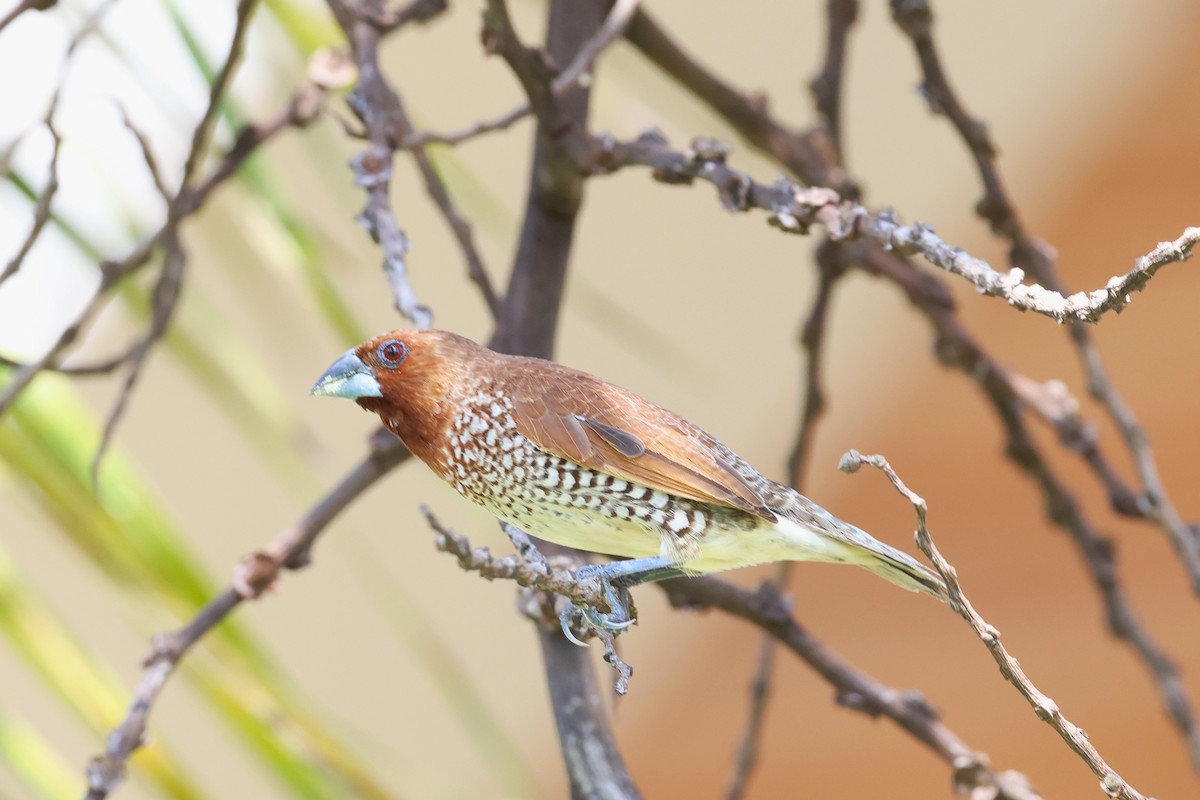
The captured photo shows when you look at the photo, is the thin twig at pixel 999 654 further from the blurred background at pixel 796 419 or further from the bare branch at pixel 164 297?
the blurred background at pixel 796 419

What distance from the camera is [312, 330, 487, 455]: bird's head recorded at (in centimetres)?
85

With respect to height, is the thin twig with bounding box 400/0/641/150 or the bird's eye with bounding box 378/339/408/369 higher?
the thin twig with bounding box 400/0/641/150

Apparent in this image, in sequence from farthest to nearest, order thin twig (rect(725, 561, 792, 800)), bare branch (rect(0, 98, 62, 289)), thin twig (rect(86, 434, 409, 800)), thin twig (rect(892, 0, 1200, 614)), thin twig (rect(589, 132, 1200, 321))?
1. thin twig (rect(725, 561, 792, 800))
2. thin twig (rect(892, 0, 1200, 614))
3. thin twig (rect(86, 434, 409, 800))
4. bare branch (rect(0, 98, 62, 289))
5. thin twig (rect(589, 132, 1200, 321))

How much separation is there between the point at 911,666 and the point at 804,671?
36 centimetres

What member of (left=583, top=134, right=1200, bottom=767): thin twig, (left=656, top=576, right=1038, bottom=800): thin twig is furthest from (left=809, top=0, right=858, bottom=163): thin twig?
(left=656, top=576, right=1038, bottom=800): thin twig

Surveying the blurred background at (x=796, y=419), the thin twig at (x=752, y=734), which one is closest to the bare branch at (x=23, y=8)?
the thin twig at (x=752, y=734)

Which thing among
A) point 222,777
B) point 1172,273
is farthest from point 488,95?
point 222,777

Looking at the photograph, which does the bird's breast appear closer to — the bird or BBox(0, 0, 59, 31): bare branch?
the bird

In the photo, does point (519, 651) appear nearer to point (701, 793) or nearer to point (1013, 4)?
point (701, 793)

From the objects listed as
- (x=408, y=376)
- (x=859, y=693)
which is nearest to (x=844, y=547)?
(x=408, y=376)

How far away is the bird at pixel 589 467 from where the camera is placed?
0.82 m

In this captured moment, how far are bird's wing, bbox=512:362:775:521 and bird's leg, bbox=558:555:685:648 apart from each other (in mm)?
47

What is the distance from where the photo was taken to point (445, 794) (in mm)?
1801

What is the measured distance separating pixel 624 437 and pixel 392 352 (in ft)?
0.50
